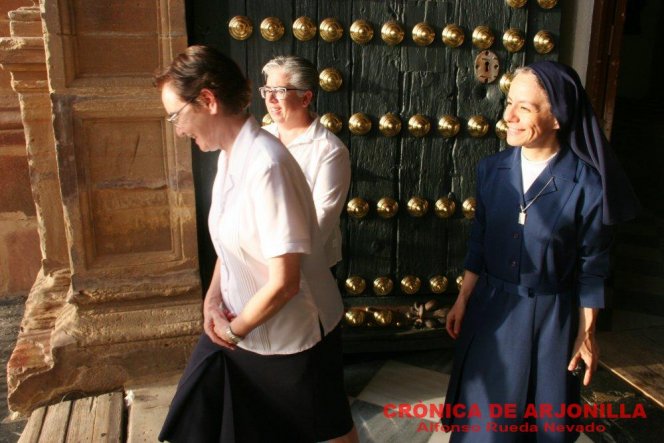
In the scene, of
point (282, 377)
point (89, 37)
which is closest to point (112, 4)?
point (89, 37)

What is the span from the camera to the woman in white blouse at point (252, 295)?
1375mm

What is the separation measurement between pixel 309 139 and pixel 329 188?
0.63 feet

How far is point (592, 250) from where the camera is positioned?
5.60 feet

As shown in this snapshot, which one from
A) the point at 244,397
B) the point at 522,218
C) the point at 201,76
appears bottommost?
the point at 244,397

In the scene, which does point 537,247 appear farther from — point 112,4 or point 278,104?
point 112,4

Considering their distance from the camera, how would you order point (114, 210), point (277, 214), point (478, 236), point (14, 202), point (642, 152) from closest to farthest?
point (277, 214) < point (478, 236) < point (114, 210) < point (14, 202) < point (642, 152)

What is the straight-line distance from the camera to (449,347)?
298cm

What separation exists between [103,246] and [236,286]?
1.07m

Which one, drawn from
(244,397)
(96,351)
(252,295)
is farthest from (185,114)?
(96,351)

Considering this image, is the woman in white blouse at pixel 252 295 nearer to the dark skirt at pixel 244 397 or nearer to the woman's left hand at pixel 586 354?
the dark skirt at pixel 244 397

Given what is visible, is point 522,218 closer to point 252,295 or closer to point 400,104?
point 252,295

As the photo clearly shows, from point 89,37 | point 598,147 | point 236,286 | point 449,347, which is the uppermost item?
point 89,37

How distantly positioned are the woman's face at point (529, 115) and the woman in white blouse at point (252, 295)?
0.63m

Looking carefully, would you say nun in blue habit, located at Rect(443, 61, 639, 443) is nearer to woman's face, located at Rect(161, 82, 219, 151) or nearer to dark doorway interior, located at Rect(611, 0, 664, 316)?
woman's face, located at Rect(161, 82, 219, 151)
